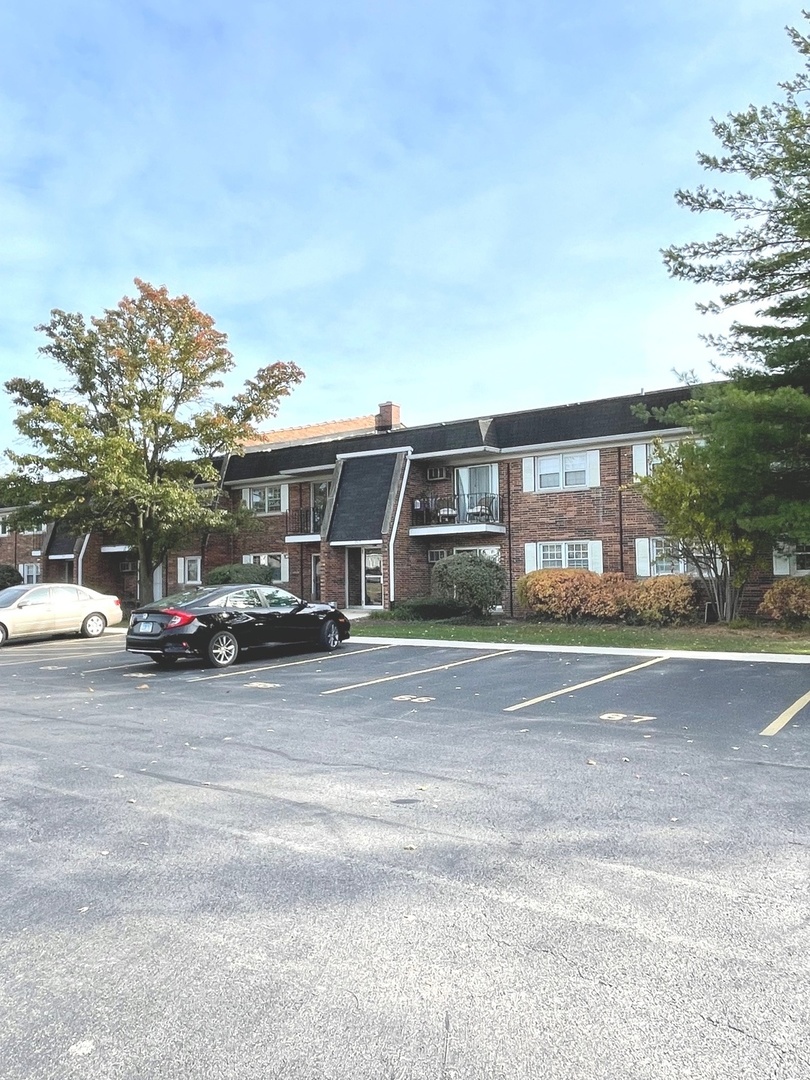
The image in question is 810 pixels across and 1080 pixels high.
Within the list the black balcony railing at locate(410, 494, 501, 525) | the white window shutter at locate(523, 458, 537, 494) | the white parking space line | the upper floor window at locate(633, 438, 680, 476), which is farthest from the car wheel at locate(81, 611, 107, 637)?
the upper floor window at locate(633, 438, 680, 476)

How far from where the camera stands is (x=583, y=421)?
74.6 feet

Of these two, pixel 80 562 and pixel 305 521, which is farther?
pixel 80 562

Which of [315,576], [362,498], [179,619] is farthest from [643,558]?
[179,619]

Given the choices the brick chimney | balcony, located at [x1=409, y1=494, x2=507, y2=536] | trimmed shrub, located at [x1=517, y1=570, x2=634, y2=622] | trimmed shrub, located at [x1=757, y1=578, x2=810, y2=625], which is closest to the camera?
trimmed shrub, located at [x1=757, y1=578, x2=810, y2=625]

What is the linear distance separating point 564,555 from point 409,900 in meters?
20.3

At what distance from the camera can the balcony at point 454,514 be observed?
24047 millimetres

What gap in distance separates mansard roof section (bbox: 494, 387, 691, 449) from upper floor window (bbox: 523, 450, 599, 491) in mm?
648

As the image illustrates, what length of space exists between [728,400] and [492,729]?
10.2 metres

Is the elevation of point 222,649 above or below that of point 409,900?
above

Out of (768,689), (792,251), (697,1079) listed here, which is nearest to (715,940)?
(697,1079)

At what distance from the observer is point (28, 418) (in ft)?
78.9

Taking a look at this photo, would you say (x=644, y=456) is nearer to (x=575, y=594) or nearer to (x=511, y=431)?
(x=511, y=431)

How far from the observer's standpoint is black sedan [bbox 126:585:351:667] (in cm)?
1307

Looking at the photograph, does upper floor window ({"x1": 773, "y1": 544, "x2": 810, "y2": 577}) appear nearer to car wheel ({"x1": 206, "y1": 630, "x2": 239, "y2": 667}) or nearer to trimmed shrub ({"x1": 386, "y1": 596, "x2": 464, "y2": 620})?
trimmed shrub ({"x1": 386, "y1": 596, "x2": 464, "y2": 620})
